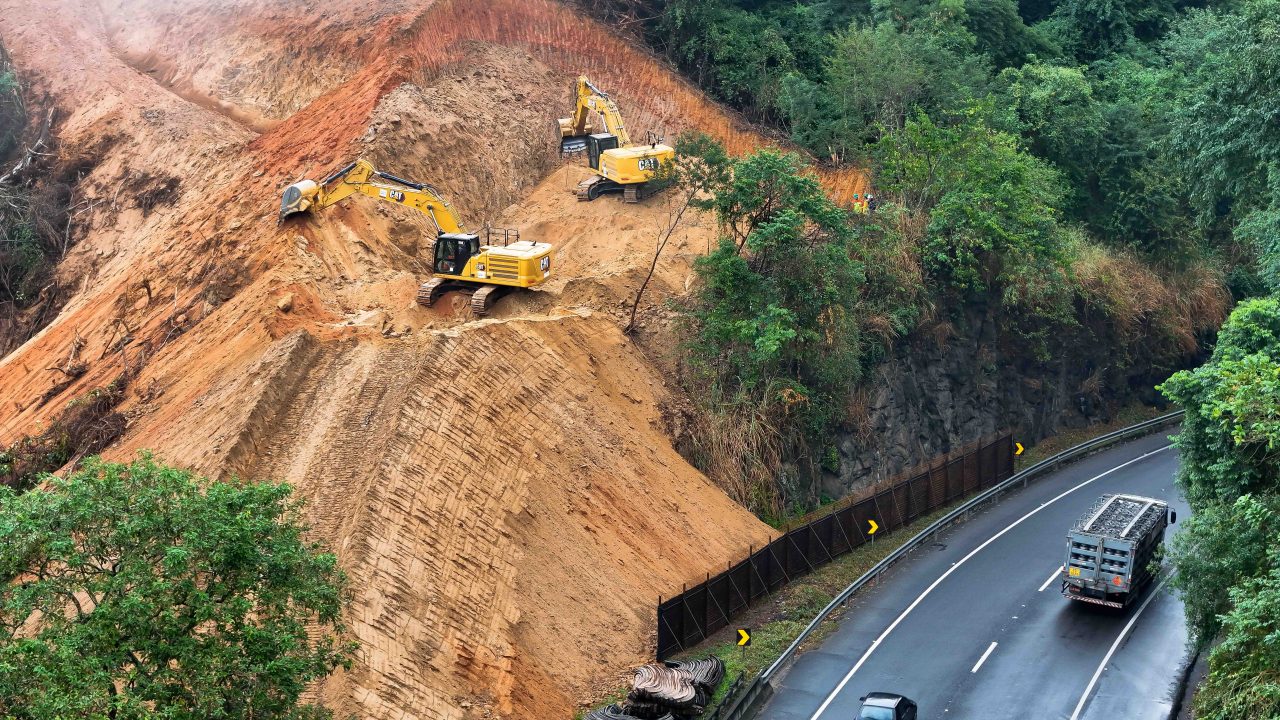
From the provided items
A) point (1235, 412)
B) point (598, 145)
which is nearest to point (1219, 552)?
point (1235, 412)

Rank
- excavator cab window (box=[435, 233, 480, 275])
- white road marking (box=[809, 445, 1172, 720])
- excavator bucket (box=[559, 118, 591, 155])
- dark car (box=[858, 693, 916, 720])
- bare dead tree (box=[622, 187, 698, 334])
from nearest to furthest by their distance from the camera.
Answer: dark car (box=[858, 693, 916, 720])
white road marking (box=[809, 445, 1172, 720])
excavator cab window (box=[435, 233, 480, 275])
bare dead tree (box=[622, 187, 698, 334])
excavator bucket (box=[559, 118, 591, 155])

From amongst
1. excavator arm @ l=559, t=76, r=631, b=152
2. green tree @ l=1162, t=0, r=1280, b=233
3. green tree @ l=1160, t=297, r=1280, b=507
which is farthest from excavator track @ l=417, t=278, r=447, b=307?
green tree @ l=1162, t=0, r=1280, b=233

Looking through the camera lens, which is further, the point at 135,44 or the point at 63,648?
the point at 135,44

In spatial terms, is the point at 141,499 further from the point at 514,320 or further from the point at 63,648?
the point at 514,320

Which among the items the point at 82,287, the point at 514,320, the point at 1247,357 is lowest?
the point at 82,287

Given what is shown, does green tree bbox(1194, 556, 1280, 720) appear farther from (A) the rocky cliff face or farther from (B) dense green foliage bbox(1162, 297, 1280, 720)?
(A) the rocky cliff face

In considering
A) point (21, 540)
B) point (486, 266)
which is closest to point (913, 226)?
point (486, 266)

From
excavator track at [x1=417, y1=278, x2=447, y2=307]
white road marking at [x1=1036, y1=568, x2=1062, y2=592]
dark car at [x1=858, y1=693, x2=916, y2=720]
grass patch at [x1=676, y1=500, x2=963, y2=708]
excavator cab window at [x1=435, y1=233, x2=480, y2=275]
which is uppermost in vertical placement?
excavator cab window at [x1=435, y1=233, x2=480, y2=275]

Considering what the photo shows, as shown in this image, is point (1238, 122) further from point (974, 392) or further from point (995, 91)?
point (995, 91)
